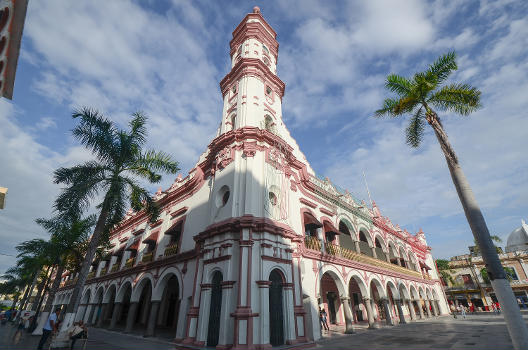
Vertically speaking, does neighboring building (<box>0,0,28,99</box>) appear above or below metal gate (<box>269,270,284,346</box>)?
above

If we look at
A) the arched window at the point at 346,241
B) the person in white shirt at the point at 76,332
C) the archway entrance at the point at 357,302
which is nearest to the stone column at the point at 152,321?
the person in white shirt at the point at 76,332

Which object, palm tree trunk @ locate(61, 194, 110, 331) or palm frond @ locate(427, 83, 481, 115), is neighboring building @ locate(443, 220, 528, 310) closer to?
palm frond @ locate(427, 83, 481, 115)

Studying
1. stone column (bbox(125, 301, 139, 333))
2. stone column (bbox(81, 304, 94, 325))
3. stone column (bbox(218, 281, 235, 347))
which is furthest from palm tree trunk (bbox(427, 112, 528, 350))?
stone column (bbox(81, 304, 94, 325))

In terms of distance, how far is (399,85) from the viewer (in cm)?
1112

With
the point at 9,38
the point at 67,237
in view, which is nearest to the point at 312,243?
the point at 9,38

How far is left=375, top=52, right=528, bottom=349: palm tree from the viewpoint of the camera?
7.46 metres

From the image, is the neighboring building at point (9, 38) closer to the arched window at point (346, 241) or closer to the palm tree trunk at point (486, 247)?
the palm tree trunk at point (486, 247)

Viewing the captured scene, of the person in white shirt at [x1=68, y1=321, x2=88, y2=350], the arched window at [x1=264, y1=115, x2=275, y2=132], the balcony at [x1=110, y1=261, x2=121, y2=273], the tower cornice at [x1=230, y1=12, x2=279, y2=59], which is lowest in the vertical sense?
the person in white shirt at [x1=68, y1=321, x2=88, y2=350]

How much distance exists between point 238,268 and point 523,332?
881 cm

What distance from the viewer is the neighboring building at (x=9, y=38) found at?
4.92m

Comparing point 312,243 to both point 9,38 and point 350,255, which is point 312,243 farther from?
point 9,38

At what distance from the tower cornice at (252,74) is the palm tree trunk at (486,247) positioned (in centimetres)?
1047

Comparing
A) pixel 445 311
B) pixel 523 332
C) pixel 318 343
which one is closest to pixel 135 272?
pixel 318 343

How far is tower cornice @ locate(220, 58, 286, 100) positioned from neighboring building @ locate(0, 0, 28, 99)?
12329mm
